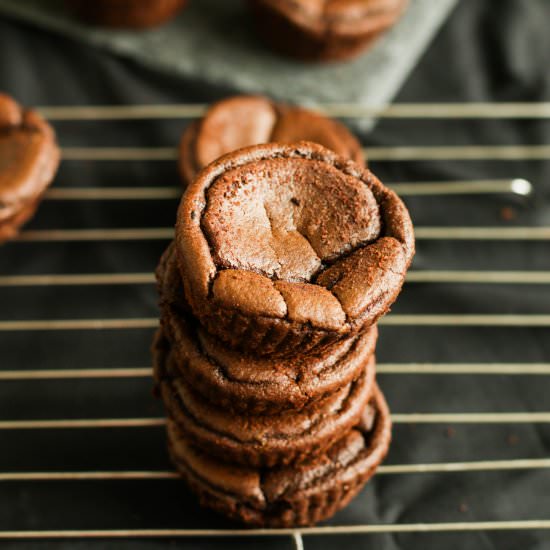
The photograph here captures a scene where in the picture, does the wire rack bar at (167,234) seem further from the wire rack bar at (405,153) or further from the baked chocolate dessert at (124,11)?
the baked chocolate dessert at (124,11)

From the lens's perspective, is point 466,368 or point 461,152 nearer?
point 466,368

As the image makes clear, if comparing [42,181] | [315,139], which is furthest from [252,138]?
[42,181]

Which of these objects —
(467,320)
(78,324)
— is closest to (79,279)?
(78,324)

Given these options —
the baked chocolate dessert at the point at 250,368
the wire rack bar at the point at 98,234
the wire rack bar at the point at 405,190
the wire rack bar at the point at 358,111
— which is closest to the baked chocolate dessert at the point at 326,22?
the wire rack bar at the point at 358,111

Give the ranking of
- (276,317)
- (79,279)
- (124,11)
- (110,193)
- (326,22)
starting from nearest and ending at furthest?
(276,317)
(79,279)
(110,193)
(326,22)
(124,11)

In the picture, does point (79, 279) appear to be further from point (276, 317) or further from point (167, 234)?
point (276, 317)

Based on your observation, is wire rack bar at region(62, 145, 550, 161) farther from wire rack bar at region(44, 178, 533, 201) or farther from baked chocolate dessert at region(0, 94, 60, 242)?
baked chocolate dessert at region(0, 94, 60, 242)
